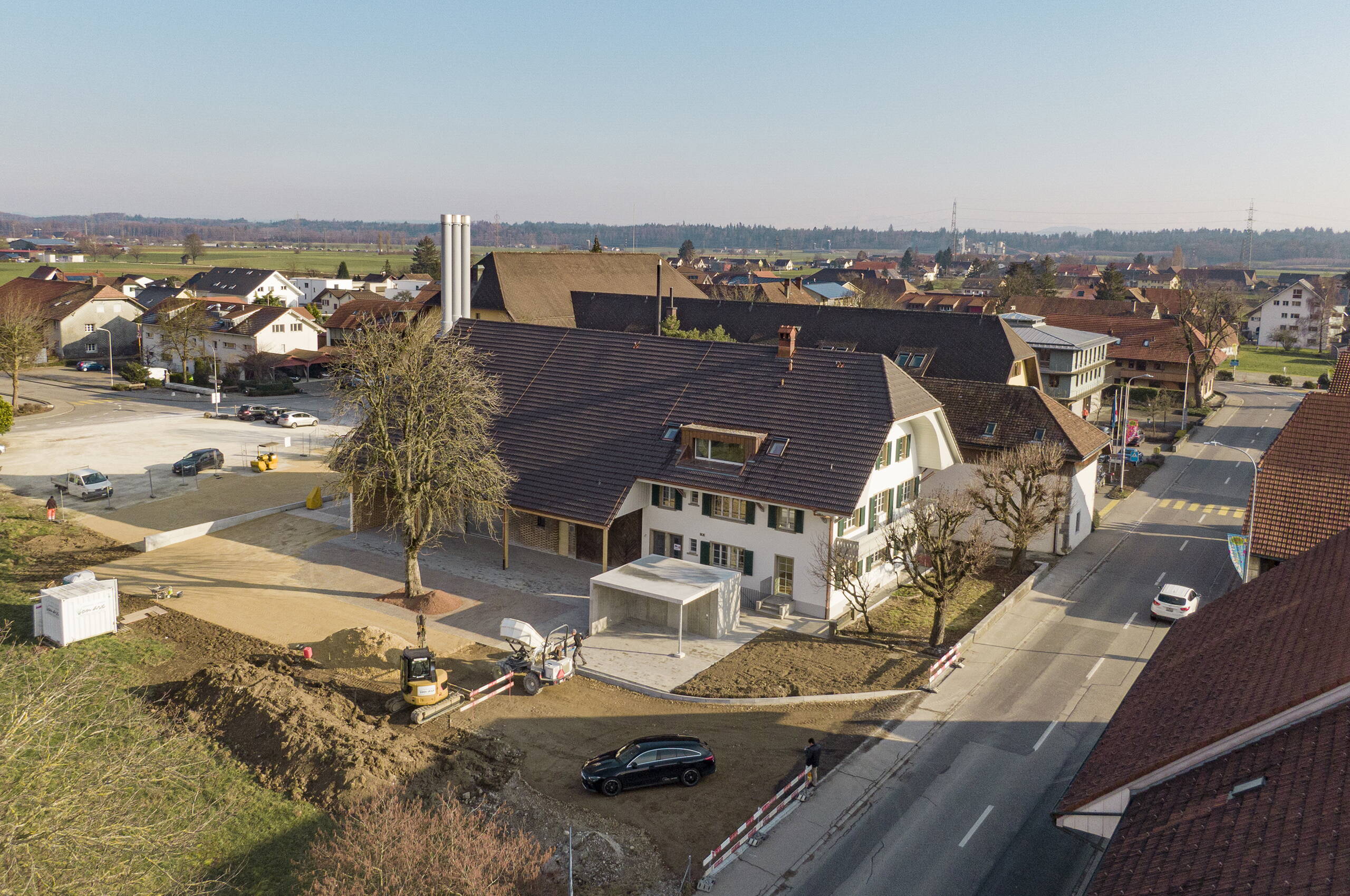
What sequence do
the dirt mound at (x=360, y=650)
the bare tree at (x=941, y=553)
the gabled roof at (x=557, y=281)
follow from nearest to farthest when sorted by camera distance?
the dirt mound at (x=360, y=650)
the bare tree at (x=941, y=553)
the gabled roof at (x=557, y=281)

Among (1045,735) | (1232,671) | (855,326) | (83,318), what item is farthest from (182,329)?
(1232,671)

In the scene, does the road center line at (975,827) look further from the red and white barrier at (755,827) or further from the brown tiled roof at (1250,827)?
the brown tiled roof at (1250,827)

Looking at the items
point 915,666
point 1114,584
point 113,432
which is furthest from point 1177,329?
point 113,432

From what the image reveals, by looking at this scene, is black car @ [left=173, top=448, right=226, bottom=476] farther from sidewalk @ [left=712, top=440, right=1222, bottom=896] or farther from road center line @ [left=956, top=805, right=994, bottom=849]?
road center line @ [left=956, top=805, right=994, bottom=849]

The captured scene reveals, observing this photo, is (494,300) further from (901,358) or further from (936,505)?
(936,505)

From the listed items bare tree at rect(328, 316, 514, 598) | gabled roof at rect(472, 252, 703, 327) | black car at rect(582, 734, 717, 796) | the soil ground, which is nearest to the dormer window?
the soil ground

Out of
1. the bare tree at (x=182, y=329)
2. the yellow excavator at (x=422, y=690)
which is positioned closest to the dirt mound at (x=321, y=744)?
the yellow excavator at (x=422, y=690)
